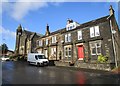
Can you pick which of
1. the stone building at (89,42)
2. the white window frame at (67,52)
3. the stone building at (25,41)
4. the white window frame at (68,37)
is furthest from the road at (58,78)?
the stone building at (25,41)

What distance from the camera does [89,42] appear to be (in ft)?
81.4

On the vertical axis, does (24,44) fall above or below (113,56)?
above

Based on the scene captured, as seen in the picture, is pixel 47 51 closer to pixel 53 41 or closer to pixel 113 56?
pixel 53 41

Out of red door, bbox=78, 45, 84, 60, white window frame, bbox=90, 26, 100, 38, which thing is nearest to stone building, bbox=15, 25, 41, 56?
red door, bbox=78, 45, 84, 60

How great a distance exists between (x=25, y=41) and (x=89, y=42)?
34603mm

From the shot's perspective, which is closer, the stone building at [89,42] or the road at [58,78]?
the road at [58,78]

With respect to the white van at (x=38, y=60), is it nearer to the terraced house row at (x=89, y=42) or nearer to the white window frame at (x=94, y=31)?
the terraced house row at (x=89, y=42)

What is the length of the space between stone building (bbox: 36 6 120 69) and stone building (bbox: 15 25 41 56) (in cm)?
1636

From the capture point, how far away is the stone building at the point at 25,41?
50291 mm

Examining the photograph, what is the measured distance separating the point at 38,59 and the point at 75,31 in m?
10.0

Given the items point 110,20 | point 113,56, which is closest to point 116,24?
point 110,20

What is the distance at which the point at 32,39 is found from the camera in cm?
5112

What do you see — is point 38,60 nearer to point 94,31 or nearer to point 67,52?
point 67,52

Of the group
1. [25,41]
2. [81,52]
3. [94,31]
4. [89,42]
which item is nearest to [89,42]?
[89,42]
